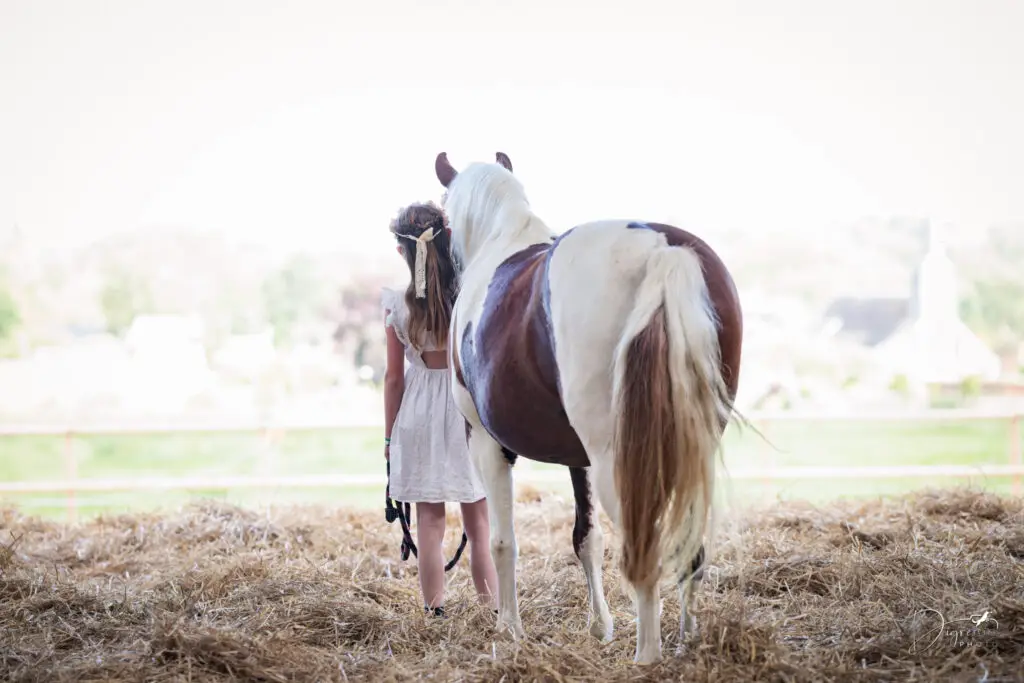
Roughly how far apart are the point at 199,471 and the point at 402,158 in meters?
4.01

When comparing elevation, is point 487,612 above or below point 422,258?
below

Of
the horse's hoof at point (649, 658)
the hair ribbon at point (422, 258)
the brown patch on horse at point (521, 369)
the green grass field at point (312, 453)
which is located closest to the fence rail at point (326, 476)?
the hair ribbon at point (422, 258)

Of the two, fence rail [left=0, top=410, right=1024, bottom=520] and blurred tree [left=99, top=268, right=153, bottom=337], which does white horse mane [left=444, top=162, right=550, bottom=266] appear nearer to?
fence rail [left=0, top=410, right=1024, bottom=520]

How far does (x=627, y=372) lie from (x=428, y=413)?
3.54 feet

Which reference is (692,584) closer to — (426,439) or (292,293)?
(426,439)

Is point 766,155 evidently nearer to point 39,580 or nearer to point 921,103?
point 921,103

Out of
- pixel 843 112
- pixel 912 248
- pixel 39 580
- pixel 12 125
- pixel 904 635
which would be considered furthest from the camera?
pixel 912 248

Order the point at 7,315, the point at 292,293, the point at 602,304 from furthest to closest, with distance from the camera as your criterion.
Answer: the point at 292,293 → the point at 7,315 → the point at 602,304

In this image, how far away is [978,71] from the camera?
759 centimetres

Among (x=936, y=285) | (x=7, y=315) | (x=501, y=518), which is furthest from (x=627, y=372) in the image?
(x=7, y=315)

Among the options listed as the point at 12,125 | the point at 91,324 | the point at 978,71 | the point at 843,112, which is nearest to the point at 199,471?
the point at 91,324

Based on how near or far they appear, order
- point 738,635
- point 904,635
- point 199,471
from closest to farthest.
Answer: point 738,635, point 904,635, point 199,471

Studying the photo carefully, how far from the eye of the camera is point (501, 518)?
2.06 meters

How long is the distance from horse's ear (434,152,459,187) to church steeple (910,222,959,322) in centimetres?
802
